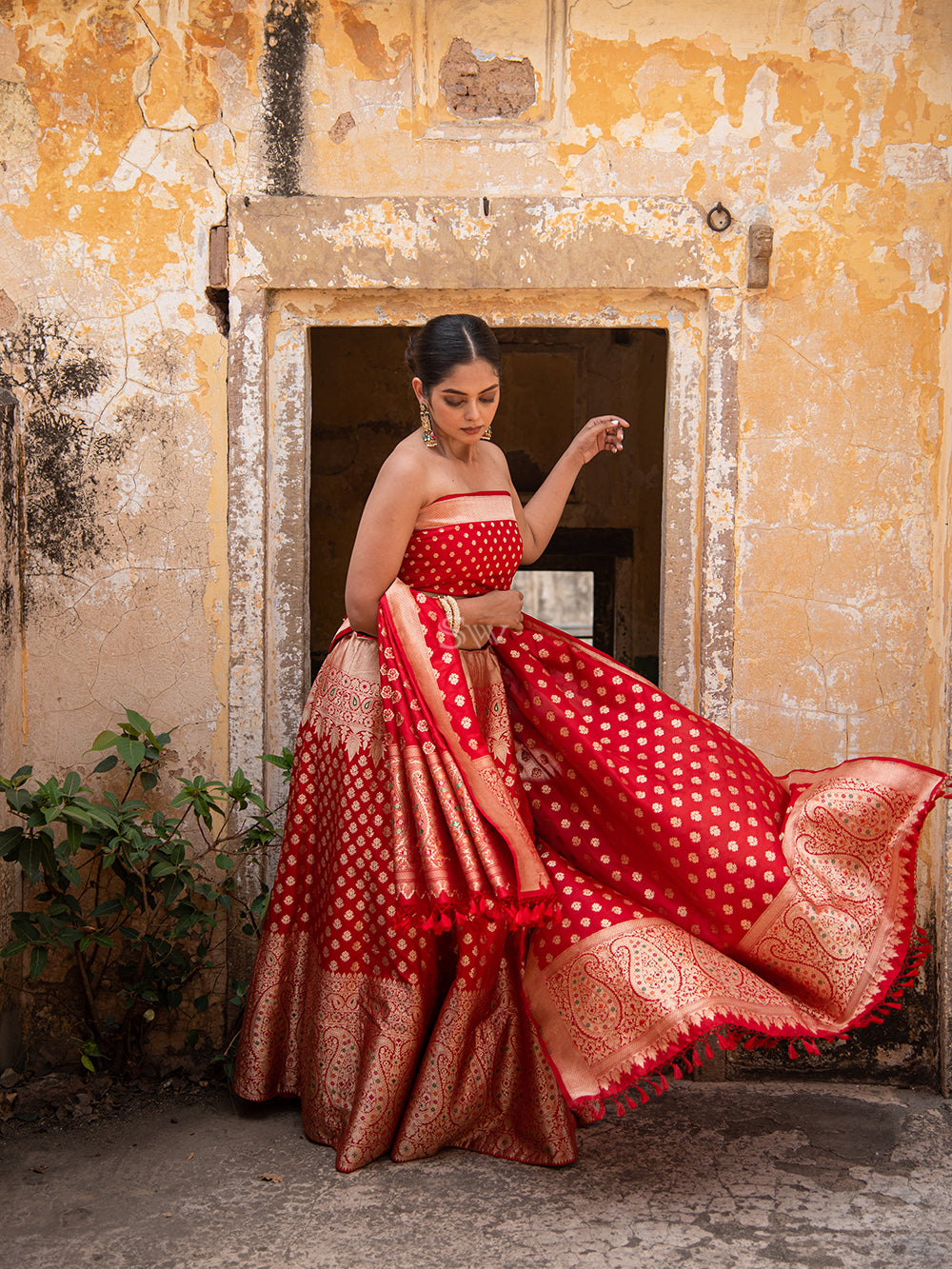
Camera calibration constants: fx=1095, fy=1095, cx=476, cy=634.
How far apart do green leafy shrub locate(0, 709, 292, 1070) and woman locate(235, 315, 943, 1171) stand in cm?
37

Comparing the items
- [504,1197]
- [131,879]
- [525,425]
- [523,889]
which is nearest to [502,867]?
[523,889]

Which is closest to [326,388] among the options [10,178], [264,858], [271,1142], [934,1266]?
[10,178]

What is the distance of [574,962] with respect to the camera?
8.86 ft

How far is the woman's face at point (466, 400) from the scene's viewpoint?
8.95ft

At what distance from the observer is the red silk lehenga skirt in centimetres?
260

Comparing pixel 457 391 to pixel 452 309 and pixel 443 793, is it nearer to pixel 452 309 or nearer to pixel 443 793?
pixel 452 309

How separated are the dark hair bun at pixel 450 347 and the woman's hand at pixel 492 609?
21.8 inches

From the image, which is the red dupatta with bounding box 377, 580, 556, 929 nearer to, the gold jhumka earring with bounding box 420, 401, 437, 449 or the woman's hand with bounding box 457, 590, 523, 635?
the woman's hand with bounding box 457, 590, 523, 635

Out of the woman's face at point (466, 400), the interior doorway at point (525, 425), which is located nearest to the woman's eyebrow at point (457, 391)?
the woman's face at point (466, 400)

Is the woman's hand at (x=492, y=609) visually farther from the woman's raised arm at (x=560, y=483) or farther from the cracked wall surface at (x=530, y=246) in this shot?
the cracked wall surface at (x=530, y=246)

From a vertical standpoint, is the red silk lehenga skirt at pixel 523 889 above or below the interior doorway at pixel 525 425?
below

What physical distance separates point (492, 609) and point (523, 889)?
733 millimetres

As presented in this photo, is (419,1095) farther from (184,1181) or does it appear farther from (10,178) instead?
(10,178)

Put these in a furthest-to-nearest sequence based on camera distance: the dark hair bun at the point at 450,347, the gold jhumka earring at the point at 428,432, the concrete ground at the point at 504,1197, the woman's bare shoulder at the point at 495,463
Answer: the woman's bare shoulder at the point at 495,463
the gold jhumka earring at the point at 428,432
the dark hair bun at the point at 450,347
the concrete ground at the point at 504,1197
